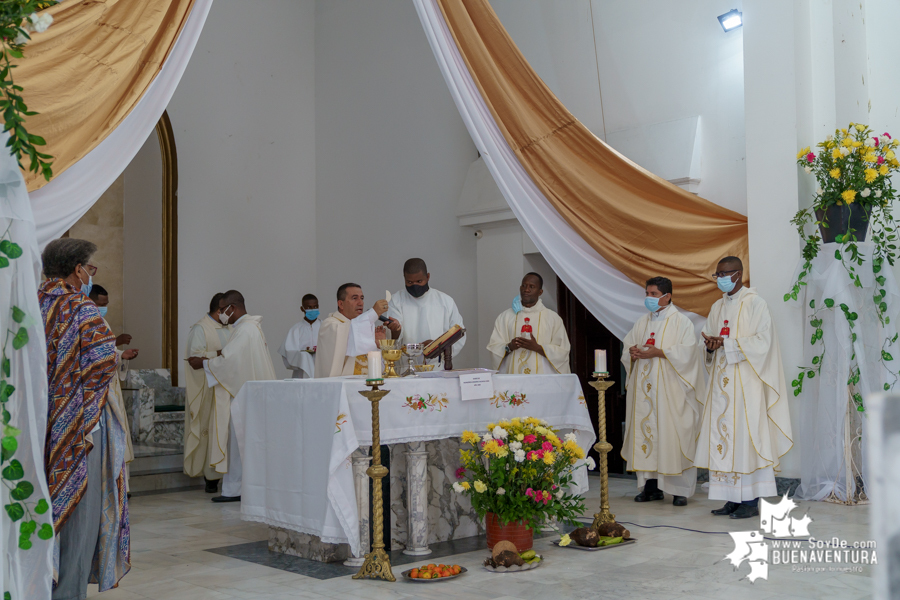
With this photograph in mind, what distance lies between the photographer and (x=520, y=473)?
14.5ft

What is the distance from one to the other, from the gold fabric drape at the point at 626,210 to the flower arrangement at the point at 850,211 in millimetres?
637

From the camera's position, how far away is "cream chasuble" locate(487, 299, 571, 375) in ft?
24.0

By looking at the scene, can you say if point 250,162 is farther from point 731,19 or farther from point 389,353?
point 389,353

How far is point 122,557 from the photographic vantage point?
370 cm

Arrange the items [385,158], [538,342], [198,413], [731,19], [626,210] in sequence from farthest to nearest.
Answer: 1. [385,158]
2. [198,413]
3. [538,342]
4. [731,19]
5. [626,210]

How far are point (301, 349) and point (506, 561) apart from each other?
482 cm

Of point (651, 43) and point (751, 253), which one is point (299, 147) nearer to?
point (651, 43)

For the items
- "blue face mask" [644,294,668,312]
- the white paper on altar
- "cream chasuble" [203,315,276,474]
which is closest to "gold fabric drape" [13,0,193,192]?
"cream chasuble" [203,315,276,474]

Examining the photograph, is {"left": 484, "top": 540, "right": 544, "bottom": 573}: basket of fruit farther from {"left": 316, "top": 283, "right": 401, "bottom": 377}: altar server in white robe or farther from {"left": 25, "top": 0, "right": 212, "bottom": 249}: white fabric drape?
{"left": 25, "top": 0, "right": 212, "bottom": 249}: white fabric drape

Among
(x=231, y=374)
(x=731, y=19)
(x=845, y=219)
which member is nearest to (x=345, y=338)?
(x=231, y=374)

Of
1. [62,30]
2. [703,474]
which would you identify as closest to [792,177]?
[703,474]

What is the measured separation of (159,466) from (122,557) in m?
4.58

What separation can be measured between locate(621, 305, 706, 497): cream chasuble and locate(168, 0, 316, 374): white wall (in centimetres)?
584

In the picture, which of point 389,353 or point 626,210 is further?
point 626,210
